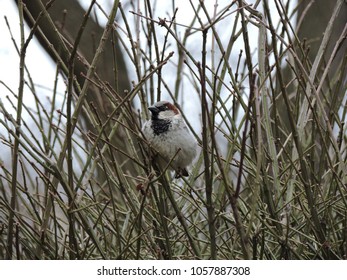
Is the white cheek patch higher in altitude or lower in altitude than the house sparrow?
higher

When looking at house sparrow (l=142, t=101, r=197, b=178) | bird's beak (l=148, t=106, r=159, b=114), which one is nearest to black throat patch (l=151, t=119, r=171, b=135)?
house sparrow (l=142, t=101, r=197, b=178)

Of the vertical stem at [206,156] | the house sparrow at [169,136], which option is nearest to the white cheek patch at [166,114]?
the house sparrow at [169,136]

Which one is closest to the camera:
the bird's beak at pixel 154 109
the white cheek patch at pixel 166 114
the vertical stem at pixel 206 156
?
the vertical stem at pixel 206 156

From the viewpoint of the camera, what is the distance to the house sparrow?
2.74 metres

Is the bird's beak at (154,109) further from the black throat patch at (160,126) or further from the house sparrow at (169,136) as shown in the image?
the black throat patch at (160,126)

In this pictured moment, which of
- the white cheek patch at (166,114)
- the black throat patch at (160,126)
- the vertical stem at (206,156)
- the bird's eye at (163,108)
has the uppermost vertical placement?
the bird's eye at (163,108)

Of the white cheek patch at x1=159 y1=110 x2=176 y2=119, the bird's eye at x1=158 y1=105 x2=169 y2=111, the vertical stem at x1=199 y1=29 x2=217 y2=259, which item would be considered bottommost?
the vertical stem at x1=199 y1=29 x2=217 y2=259

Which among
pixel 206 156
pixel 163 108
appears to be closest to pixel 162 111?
pixel 163 108

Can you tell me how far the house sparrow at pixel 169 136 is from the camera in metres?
2.74

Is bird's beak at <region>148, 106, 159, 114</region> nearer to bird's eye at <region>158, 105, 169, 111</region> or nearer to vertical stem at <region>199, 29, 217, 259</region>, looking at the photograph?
bird's eye at <region>158, 105, 169, 111</region>

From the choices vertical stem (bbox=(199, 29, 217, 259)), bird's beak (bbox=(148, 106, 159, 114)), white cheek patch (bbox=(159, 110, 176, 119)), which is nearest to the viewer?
vertical stem (bbox=(199, 29, 217, 259))

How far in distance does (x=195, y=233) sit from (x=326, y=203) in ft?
1.72

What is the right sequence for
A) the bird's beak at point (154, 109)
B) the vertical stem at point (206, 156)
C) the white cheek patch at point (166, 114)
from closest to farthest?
the vertical stem at point (206, 156) < the bird's beak at point (154, 109) < the white cheek patch at point (166, 114)
